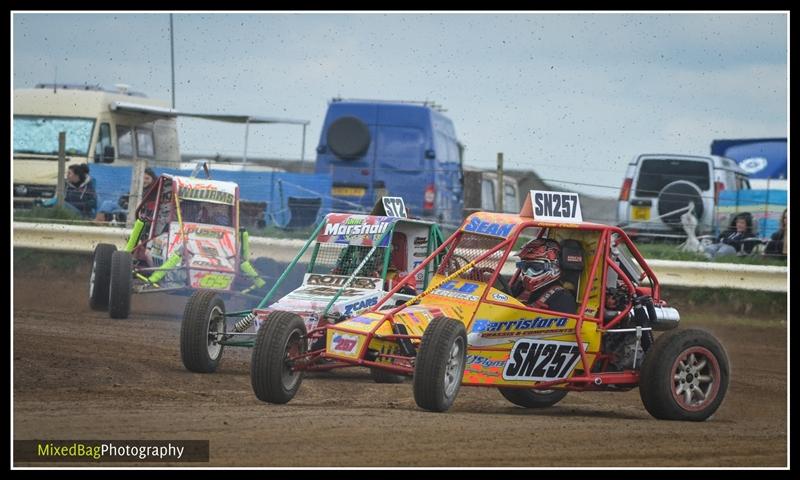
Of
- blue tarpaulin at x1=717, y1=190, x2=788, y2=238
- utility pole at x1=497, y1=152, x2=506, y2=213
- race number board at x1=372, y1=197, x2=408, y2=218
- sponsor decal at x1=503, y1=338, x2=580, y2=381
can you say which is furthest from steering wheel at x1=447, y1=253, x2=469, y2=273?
blue tarpaulin at x1=717, y1=190, x2=788, y2=238

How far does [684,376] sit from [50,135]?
12.6 m

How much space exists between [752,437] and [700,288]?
21.2 ft

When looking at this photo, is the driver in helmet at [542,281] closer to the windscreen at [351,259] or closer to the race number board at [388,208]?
the windscreen at [351,259]

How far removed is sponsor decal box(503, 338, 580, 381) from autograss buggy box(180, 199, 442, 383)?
903mm

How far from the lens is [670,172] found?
17.3 metres

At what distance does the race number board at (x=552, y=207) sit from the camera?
28.8ft

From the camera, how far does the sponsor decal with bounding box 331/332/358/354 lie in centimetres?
806

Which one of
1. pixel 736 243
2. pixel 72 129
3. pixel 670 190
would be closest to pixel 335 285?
pixel 736 243

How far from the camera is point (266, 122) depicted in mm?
21188

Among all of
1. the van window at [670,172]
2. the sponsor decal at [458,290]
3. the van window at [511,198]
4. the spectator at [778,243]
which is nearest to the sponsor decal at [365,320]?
the sponsor decal at [458,290]

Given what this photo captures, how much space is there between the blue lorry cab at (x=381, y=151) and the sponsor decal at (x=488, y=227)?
8.33 metres

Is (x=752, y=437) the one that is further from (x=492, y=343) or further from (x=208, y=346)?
(x=208, y=346)

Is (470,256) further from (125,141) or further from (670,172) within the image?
(125,141)
